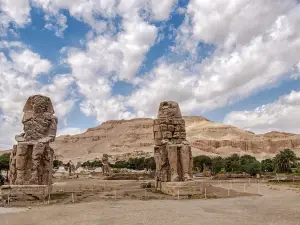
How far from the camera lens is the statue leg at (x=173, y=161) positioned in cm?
1252

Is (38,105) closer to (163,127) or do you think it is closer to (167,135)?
(163,127)

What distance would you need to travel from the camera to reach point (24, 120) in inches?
488

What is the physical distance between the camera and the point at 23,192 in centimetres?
1076

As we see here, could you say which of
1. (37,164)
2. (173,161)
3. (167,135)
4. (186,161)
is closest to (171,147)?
(173,161)

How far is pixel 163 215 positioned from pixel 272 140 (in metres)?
146

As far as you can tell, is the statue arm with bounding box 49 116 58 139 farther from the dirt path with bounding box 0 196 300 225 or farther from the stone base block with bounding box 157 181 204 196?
the stone base block with bounding box 157 181 204 196

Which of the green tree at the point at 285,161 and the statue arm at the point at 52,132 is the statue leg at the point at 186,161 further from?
the green tree at the point at 285,161

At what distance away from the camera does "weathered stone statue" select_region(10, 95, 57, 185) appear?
37.2 feet

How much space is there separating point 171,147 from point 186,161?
849 millimetres

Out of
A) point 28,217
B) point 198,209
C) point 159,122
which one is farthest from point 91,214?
point 159,122

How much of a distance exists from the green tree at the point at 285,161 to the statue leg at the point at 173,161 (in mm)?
35222

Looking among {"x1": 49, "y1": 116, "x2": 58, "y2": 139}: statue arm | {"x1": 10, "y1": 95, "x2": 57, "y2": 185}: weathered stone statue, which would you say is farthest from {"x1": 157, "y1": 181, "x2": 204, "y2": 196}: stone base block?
{"x1": 49, "y1": 116, "x2": 58, "y2": 139}: statue arm

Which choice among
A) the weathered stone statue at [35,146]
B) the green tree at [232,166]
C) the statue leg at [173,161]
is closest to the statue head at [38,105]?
the weathered stone statue at [35,146]

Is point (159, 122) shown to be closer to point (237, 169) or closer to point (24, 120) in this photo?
point (24, 120)
